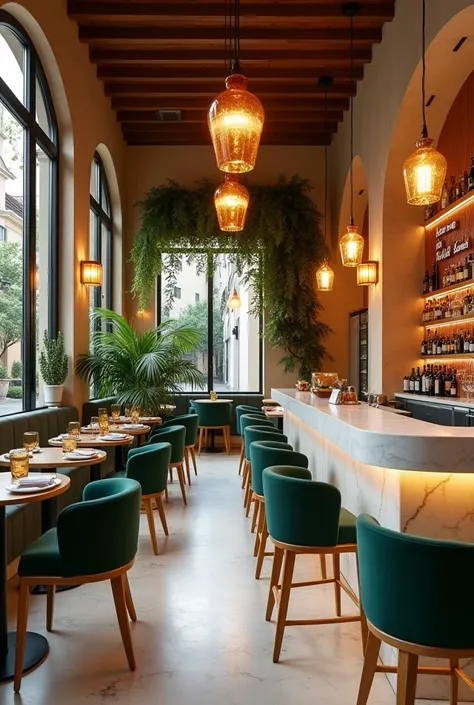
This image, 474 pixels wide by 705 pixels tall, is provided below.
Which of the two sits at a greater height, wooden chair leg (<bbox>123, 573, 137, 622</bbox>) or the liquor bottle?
the liquor bottle

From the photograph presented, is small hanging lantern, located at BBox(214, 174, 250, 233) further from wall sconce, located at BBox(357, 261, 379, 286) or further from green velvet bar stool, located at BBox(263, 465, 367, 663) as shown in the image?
green velvet bar stool, located at BBox(263, 465, 367, 663)

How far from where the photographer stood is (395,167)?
20.9 feet

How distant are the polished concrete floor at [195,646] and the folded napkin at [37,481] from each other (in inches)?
18.9

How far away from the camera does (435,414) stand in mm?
5234

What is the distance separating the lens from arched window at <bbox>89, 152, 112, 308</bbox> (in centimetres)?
825

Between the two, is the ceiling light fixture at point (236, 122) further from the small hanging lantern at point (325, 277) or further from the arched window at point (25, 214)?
the small hanging lantern at point (325, 277)

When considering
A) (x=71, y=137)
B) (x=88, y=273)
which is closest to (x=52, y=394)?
(x=88, y=273)

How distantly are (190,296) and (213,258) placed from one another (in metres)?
1.00

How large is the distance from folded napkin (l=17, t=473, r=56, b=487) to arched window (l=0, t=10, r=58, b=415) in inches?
86.7

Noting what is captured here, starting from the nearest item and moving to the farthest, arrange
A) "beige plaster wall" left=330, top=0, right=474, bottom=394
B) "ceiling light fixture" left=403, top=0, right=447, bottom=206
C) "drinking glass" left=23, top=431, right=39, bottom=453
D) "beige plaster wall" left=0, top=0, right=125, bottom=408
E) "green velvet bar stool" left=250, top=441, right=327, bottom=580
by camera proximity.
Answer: "drinking glass" left=23, top=431, right=39, bottom=453 < "green velvet bar stool" left=250, top=441, right=327, bottom=580 < "ceiling light fixture" left=403, top=0, right=447, bottom=206 < "beige plaster wall" left=330, top=0, right=474, bottom=394 < "beige plaster wall" left=0, top=0, right=125, bottom=408

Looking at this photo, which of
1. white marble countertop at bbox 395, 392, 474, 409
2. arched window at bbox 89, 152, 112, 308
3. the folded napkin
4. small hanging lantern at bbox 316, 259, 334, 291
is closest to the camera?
the folded napkin

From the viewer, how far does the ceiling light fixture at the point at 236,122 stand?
3.11 m

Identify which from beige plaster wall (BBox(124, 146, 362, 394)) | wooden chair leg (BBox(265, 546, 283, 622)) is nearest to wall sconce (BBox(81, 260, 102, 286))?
beige plaster wall (BBox(124, 146, 362, 394))

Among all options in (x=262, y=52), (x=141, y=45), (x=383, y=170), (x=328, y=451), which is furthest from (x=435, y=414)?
(x=141, y=45)
